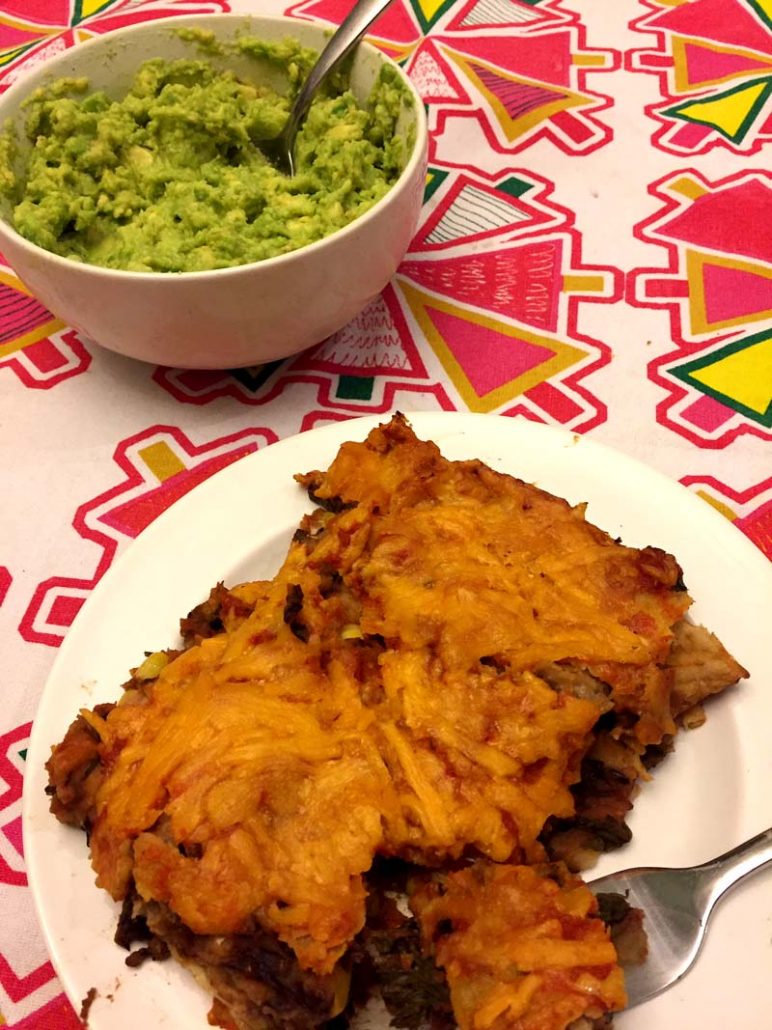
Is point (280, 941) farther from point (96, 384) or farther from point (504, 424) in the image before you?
point (96, 384)

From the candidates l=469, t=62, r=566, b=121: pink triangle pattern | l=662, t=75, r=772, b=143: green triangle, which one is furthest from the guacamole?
l=662, t=75, r=772, b=143: green triangle

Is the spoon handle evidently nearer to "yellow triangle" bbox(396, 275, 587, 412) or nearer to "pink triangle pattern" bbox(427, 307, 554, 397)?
"yellow triangle" bbox(396, 275, 587, 412)

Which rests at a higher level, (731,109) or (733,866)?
(731,109)

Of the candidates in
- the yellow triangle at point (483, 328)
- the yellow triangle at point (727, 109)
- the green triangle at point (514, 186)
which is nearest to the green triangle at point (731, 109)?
the yellow triangle at point (727, 109)

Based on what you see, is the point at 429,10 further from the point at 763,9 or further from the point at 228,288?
the point at 228,288

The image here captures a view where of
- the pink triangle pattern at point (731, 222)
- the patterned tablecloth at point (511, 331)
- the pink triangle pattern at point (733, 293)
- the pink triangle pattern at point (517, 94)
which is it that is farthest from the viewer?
the pink triangle pattern at point (517, 94)

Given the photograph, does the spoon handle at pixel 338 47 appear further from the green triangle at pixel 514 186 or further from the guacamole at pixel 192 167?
the green triangle at pixel 514 186

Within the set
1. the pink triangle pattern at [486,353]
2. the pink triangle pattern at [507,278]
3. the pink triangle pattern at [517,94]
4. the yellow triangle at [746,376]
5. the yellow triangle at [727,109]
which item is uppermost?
the pink triangle pattern at [517,94]

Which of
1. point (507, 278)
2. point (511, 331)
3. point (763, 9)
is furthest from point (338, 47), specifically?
point (763, 9)
